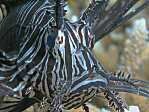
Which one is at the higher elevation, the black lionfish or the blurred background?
the blurred background

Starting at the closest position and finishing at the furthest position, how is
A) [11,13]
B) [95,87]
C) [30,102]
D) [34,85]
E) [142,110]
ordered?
[95,87]
[34,85]
[30,102]
[11,13]
[142,110]

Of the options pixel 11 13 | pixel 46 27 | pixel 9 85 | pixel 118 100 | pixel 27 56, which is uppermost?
pixel 11 13

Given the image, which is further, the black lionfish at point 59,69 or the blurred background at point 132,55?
the blurred background at point 132,55

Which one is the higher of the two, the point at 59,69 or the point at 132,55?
the point at 132,55

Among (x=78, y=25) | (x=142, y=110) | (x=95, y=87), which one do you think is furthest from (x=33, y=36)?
(x=142, y=110)

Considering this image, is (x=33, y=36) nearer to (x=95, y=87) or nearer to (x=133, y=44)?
(x=95, y=87)

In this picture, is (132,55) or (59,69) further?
(132,55)

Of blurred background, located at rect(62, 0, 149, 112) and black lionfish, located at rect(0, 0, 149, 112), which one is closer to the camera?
black lionfish, located at rect(0, 0, 149, 112)

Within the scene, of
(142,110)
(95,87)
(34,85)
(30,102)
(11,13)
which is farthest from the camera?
(142,110)

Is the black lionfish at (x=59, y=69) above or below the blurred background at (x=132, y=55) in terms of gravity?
below

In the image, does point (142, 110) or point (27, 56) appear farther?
point (142, 110)

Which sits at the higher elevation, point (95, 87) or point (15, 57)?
point (15, 57)
